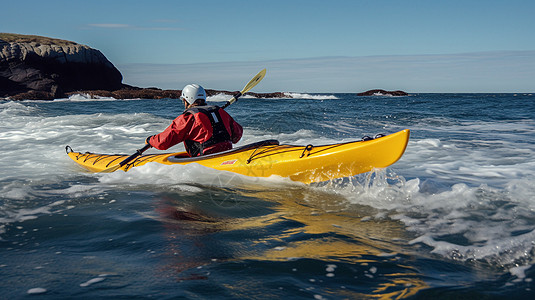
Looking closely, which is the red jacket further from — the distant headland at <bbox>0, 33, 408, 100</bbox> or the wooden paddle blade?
the distant headland at <bbox>0, 33, 408, 100</bbox>

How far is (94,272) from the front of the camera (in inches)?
82.5

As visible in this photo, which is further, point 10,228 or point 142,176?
point 142,176

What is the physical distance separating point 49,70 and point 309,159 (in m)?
47.7

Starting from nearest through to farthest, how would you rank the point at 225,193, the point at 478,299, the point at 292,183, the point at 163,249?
the point at 478,299, the point at 163,249, the point at 225,193, the point at 292,183

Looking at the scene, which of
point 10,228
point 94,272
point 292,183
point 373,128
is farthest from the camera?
point 373,128

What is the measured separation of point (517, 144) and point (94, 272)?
8998mm

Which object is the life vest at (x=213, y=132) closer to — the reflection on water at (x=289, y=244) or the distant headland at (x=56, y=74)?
the reflection on water at (x=289, y=244)

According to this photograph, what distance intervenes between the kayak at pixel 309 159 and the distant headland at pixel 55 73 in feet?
131

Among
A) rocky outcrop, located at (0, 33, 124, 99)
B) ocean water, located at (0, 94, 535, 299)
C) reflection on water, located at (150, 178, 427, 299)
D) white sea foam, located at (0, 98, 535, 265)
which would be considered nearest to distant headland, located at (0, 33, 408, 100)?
rocky outcrop, located at (0, 33, 124, 99)

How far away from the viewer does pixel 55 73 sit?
44.2 m

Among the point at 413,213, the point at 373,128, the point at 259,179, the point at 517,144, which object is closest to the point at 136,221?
the point at 259,179

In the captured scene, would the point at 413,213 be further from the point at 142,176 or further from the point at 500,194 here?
the point at 142,176

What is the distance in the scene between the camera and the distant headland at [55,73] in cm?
4047

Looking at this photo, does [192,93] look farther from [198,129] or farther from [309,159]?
[309,159]
